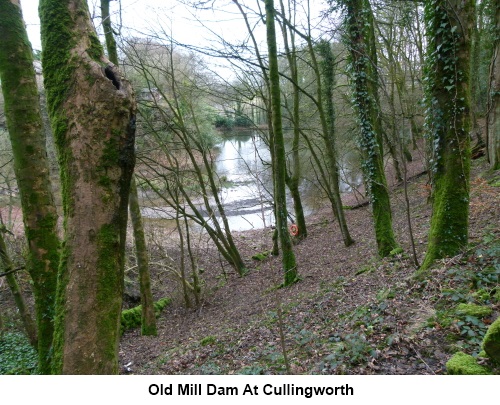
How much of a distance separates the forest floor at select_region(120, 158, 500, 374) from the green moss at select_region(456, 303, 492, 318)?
3 cm

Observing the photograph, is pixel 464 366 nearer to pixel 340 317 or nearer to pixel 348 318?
pixel 348 318

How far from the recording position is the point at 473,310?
3.54 meters

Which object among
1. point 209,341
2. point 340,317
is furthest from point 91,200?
point 209,341

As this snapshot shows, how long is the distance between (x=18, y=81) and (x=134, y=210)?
4128mm

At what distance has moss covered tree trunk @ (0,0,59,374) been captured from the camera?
11.8ft

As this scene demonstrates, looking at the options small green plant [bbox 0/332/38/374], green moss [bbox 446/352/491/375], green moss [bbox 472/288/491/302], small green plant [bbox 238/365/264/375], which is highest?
green moss [bbox 472/288/491/302]

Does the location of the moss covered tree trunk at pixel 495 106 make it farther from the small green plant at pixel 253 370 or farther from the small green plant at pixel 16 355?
the small green plant at pixel 16 355

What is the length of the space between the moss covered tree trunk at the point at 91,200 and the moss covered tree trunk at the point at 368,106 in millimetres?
5746

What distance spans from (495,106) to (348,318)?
829cm

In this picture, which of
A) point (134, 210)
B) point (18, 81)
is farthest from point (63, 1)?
point (134, 210)

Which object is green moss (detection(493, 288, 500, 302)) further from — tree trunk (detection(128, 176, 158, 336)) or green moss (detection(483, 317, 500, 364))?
tree trunk (detection(128, 176, 158, 336))

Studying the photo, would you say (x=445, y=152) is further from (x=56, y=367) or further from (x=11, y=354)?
(x=11, y=354)

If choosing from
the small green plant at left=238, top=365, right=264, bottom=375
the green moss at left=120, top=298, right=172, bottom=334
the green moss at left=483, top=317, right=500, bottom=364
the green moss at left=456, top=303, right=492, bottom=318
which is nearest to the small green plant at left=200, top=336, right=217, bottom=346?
the small green plant at left=238, top=365, right=264, bottom=375

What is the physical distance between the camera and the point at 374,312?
4473 millimetres
